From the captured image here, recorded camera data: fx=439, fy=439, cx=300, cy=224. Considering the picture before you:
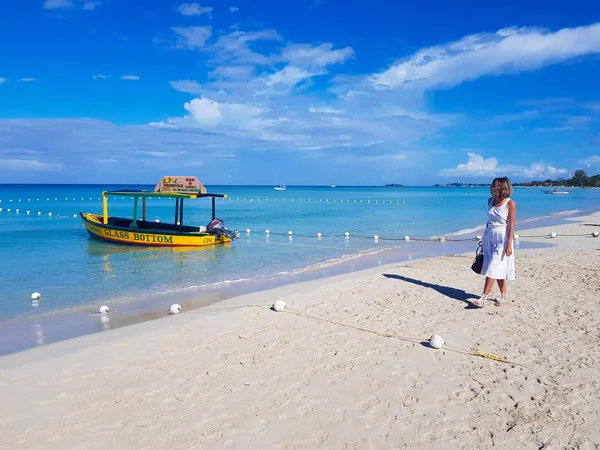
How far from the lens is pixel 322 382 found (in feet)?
15.8

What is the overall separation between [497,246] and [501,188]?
36.4 inches

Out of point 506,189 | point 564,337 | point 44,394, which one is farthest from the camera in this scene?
point 506,189

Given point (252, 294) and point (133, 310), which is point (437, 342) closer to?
point (252, 294)

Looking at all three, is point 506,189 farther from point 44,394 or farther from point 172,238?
point 172,238

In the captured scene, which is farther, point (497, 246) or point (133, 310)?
point (133, 310)

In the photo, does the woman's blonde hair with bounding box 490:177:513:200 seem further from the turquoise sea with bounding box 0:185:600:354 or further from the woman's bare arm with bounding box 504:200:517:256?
the turquoise sea with bounding box 0:185:600:354

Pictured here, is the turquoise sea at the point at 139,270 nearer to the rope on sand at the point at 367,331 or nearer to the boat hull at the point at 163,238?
the boat hull at the point at 163,238

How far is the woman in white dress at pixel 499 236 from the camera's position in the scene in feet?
22.1

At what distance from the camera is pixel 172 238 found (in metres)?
18.5

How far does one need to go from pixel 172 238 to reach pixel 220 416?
49.3 feet

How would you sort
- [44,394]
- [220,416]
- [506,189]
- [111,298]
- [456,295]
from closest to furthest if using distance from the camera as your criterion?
[220,416] → [44,394] → [506,189] → [456,295] → [111,298]

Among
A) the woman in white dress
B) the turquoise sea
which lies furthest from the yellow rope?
the turquoise sea

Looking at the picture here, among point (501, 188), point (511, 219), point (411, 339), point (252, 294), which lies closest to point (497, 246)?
point (511, 219)

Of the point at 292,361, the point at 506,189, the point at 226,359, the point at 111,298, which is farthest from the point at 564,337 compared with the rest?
the point at 111,298
